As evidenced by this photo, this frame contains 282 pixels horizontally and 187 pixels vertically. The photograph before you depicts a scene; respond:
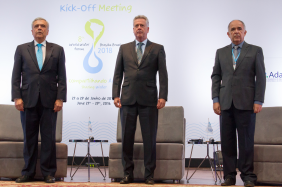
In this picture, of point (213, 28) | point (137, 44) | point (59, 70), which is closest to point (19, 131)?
point (59, 70)

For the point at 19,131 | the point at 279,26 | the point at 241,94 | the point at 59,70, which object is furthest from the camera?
the point at 279,26

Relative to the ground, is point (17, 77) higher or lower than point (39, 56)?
lower

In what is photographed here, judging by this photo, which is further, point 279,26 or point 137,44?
point 279,26

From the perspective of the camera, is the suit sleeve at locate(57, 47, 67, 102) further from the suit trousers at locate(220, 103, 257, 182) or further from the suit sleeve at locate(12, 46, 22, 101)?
the suit trousers at locate(220, 103, 257, 182)

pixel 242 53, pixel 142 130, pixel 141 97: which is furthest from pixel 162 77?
pixel 242 53

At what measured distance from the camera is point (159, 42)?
Answer: 5.64 m

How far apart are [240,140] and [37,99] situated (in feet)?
6.37

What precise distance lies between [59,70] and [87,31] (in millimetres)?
2683

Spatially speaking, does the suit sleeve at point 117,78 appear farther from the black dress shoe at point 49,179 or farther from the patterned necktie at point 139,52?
the black dress shoe at point 49,179

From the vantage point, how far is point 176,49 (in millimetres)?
5660

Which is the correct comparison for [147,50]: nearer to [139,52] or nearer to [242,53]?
[139,52]

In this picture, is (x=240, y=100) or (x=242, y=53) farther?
(x=242, y=53)

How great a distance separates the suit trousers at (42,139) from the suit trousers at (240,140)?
1.64 meters

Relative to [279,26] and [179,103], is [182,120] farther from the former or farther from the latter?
[279,26]
